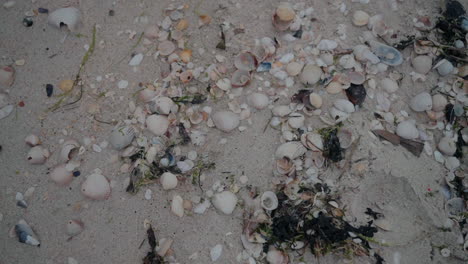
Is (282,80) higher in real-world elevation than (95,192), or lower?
higher

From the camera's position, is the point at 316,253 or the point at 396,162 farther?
the point at 396,162

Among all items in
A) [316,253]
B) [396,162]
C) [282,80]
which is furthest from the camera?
[282,80]

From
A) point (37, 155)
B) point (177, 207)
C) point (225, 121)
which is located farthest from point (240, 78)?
point (37, 155)

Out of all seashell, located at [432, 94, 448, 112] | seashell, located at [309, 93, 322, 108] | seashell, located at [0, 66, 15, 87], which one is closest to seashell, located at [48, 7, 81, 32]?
seashell, located at [0, 66, 15, 87]

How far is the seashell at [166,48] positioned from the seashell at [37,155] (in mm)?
1035

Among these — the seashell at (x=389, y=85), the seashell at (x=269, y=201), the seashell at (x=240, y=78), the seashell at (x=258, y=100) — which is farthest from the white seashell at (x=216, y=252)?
the seashell at (x=389, y=85)

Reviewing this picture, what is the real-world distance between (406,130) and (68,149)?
222cm

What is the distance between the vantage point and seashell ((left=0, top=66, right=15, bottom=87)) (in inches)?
112

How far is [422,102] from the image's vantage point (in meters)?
2.80

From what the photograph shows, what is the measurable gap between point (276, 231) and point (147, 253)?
800mm

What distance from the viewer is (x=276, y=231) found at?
2488 mm

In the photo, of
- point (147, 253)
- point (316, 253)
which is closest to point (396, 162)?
point (316, 253)

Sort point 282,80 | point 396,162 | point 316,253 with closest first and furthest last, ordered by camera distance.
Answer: point 316,253 < point 396,162 < point 282,80

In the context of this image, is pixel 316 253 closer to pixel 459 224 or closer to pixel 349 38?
pixel 459 224
